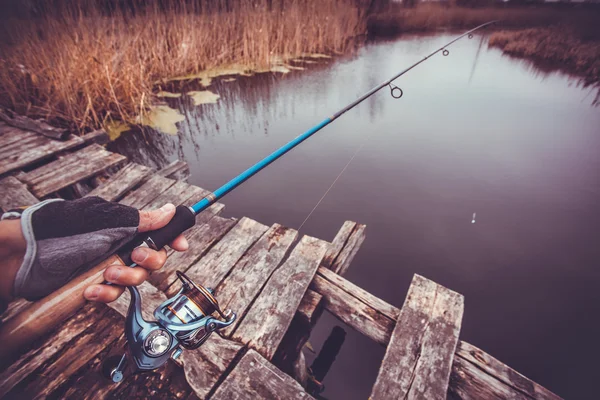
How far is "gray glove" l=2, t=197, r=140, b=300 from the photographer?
1.01m

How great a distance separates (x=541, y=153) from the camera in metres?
5.82

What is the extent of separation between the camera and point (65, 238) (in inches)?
43.1

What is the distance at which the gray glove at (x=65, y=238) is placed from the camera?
1.01 metres

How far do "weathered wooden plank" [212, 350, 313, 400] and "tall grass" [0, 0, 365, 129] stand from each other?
5.26 m

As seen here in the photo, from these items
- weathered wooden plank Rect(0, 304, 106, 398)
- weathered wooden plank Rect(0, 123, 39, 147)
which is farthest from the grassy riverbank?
weathered wooden plank Rect(0, 123, 39, 147)

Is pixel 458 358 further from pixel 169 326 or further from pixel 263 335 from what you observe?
pixel 169 326

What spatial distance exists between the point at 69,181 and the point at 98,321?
2.33 meters

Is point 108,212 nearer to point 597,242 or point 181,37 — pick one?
point 597,242

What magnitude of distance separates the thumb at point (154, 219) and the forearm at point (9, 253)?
404 mm

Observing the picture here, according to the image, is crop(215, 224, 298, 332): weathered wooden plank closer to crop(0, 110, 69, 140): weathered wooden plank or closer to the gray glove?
the gray glove

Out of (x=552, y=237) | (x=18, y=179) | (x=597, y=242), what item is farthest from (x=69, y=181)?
(x=597, y=242)

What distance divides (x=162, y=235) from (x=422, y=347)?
1.87 metres

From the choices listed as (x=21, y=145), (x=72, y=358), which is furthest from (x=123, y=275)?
(x=21, y=145)

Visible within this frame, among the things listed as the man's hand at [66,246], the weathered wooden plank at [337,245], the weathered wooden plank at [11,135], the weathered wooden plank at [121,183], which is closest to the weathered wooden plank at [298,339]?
the weathered wooden plank at [337,245]
